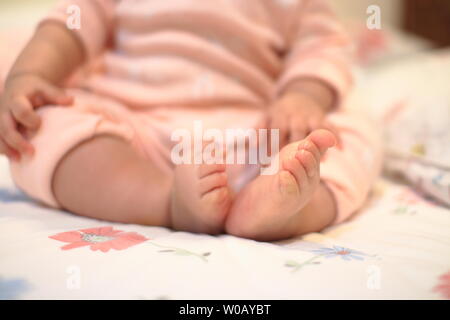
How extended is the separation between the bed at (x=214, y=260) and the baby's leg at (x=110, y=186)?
0.02 meters

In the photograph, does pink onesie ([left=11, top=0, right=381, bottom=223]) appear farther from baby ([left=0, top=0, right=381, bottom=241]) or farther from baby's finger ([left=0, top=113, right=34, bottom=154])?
baby's finger ([left=0, top=113, right=34, bottom=154])

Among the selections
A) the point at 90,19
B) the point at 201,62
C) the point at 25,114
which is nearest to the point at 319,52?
the point at 201,62

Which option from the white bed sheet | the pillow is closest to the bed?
the white bed sheet

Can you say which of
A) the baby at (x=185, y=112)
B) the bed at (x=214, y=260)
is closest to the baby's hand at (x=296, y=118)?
the baby at (x=185, y=112)

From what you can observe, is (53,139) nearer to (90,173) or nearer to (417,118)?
(90,173)

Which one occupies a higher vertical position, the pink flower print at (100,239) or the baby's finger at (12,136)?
the baby's finger at (12,136)

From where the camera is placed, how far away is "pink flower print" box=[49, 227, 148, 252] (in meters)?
0.49

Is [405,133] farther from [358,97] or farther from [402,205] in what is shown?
[402,205]

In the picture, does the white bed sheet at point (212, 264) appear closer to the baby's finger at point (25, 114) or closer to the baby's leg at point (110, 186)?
the baby's leg at point (110, 186)

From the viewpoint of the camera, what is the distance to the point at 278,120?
2.34 ft

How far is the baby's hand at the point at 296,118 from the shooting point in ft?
2.27

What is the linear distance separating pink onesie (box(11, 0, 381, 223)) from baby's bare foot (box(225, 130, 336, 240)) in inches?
8.4

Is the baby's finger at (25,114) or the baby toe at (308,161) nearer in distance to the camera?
the baby toe at (308,161)

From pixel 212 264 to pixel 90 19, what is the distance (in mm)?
585
